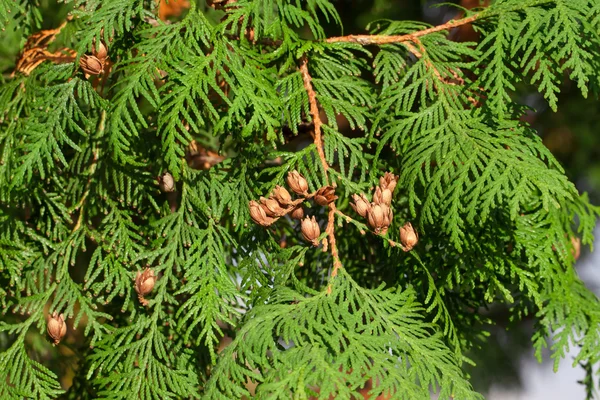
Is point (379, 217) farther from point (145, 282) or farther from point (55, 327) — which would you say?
point (55, 327)

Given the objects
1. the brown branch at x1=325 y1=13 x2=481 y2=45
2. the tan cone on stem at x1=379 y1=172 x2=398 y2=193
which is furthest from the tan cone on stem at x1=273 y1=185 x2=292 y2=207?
the brown branch at x1=325 y1=13 x2=481 y2=45

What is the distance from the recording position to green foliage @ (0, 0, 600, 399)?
23.9 inches

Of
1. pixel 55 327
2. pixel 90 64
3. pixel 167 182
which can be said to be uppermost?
pixel 90 64

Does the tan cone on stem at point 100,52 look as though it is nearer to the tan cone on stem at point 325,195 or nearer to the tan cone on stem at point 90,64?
the tan cone on stem at point 90,64

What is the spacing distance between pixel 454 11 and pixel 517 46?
91 centimetres

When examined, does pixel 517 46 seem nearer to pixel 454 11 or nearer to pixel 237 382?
pixel 237 382

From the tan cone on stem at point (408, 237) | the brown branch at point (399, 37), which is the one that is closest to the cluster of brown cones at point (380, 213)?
the tan cone on stem at point (408, 237)

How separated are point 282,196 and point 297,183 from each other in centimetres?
2

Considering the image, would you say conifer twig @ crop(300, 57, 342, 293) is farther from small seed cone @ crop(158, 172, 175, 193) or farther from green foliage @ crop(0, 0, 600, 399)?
small seed cone @ crop(158, 172, 175, 193)

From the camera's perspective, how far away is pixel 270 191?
0.65m

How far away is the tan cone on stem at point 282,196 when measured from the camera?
2.04 feet

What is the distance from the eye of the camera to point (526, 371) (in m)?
2.02

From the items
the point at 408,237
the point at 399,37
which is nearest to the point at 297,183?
the point at 408,237

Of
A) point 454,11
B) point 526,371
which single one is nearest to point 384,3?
point 454,11
